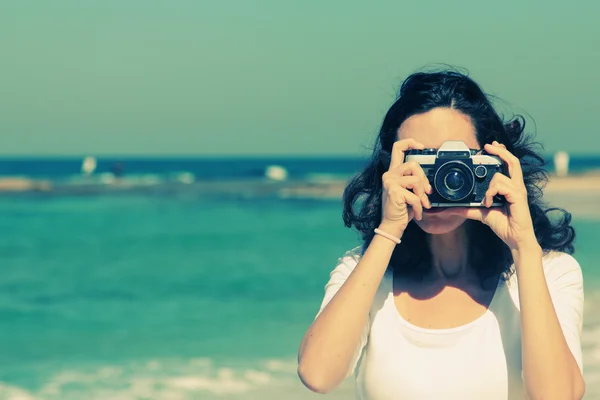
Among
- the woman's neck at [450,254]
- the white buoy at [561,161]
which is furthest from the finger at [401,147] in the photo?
the white buoy at [561,161]

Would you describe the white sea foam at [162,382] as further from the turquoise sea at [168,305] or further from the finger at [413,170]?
the finger at [413,170]

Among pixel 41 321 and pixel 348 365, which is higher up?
pixel 348 365

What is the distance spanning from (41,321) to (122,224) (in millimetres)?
8722

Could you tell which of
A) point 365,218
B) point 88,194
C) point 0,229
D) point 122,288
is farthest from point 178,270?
point 88,194

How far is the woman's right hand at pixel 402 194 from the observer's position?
2059mm

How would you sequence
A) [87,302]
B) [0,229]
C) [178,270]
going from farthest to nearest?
[0,229]
[178,270]
[87,302]

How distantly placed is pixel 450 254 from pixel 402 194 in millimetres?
265

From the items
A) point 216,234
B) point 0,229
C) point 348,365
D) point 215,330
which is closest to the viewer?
point 348,365

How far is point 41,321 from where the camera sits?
7.60 metres

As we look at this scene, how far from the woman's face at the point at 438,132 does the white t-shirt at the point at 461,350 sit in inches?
7.3

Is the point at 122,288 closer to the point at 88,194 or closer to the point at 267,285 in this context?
the point at 267,285

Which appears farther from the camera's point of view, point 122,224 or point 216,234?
point 122,224

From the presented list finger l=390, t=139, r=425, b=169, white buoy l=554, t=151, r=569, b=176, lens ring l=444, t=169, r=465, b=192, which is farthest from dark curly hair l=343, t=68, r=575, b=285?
white buoy l=554, t=151, r=569, b=176

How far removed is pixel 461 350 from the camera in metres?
2.03
